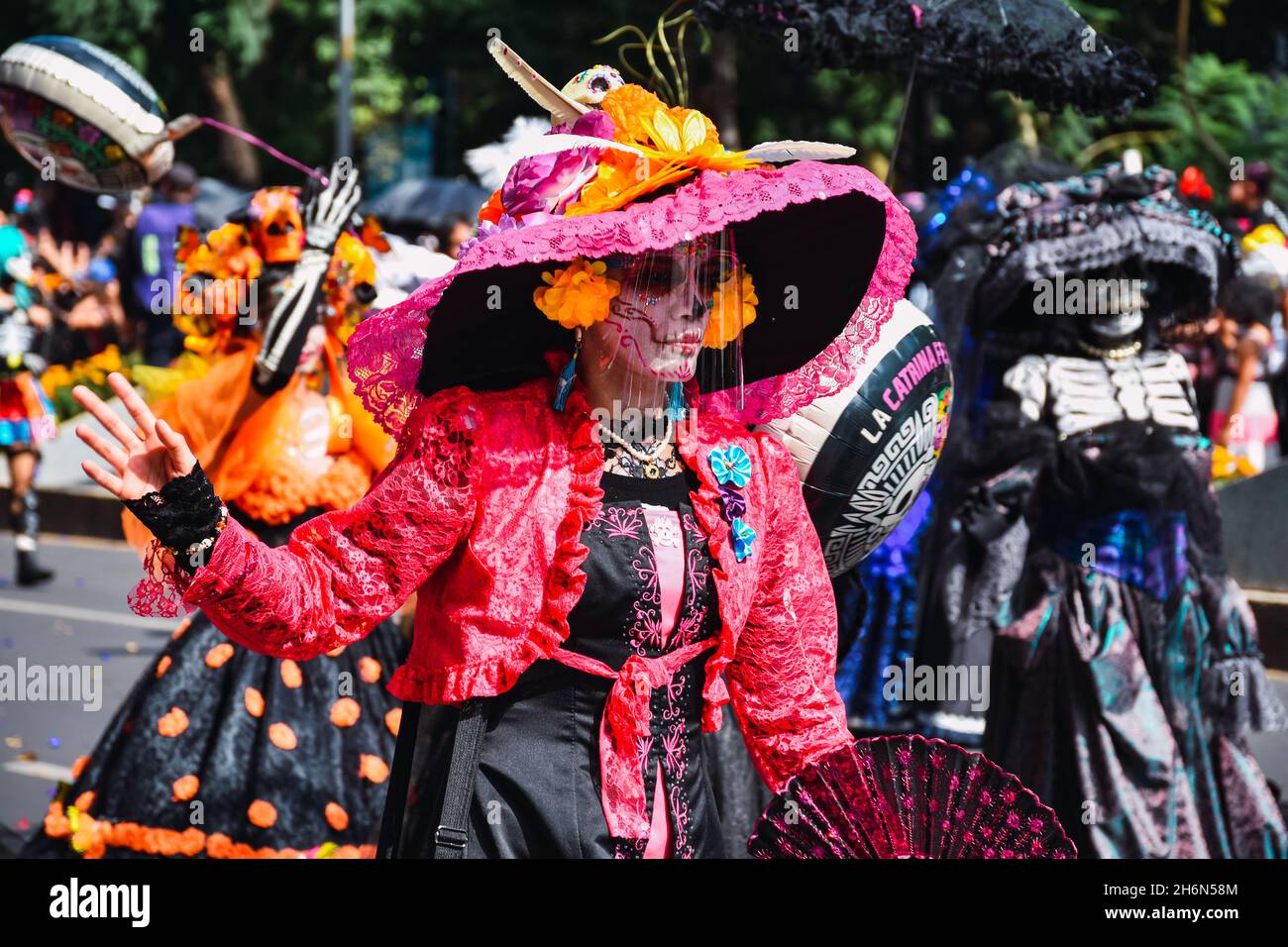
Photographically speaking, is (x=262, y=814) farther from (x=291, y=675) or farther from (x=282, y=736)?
(x=291, y=675)

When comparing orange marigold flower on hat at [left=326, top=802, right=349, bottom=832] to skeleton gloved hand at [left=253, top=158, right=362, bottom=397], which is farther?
skeleton gloved hand at [left=253, top=158, right=362, bottom=397]

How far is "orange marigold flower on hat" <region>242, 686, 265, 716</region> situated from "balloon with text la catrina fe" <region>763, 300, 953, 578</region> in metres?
2.02

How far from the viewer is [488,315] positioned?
312 cm

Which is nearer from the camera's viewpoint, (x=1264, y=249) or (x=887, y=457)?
(x=887, y=457)

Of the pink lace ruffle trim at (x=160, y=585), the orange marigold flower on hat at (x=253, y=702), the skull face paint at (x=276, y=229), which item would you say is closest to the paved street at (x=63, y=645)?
the orange marigold flower on hat at (x=253, y=702)

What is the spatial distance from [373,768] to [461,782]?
233 cm

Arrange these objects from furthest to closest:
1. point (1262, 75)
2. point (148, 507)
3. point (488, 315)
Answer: point (1262, 75), point (488, 315), point (148, 507)

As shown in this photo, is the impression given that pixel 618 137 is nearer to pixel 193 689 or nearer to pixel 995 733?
pixel 193 689

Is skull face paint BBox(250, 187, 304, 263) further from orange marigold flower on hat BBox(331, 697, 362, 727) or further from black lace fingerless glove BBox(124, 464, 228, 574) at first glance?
black lace fingerless glove BBox(124, 464, 228, 574)

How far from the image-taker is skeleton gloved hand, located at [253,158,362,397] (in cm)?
511

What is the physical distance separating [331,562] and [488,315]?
553mm

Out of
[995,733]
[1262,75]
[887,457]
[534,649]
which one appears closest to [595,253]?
[534,649]

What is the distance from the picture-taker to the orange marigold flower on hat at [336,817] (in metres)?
5.00

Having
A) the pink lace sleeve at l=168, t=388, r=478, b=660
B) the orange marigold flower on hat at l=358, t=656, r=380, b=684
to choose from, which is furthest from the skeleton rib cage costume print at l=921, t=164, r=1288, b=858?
the pink lace sleeve at l=168, t=388, r=478, b=660
